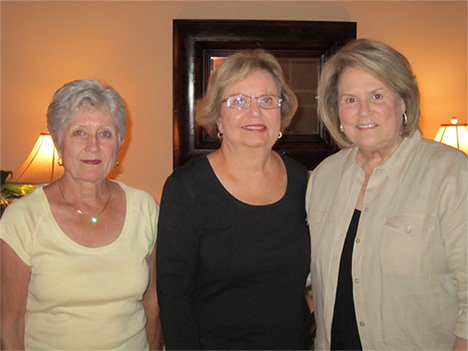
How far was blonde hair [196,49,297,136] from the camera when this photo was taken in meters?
1.58

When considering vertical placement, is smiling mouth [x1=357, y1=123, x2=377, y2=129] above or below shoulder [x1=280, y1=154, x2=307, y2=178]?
above

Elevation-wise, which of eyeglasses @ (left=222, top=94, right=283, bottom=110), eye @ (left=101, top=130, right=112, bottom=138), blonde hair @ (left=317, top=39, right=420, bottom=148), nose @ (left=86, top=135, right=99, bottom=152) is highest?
blonde hair @ (left=317, top=39, right=420, bottom=148)

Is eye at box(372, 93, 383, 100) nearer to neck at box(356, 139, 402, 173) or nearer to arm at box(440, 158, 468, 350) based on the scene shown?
neck at box(356, 139, 402, 173)

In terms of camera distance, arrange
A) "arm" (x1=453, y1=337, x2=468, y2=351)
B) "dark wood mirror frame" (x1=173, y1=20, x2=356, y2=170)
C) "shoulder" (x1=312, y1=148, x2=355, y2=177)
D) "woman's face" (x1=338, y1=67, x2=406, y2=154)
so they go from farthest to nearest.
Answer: "dark wood mirror frame" (x1=173, y1=20, x2=356, y2=170) < "shoulder" (x1=312, y1=148, x2=355, y2=177) < "woman's face" (x1=338, y1=67, x2=406, y2=154) < "arm" (x1=453, y1=337, x2=468, y2=351)

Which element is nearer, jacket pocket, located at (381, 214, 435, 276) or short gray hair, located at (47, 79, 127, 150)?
jacket pocket, located at (381, 214, 435, 276)

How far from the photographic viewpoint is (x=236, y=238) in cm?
151

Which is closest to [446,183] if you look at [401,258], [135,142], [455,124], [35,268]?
[401,258]

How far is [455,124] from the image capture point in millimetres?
3062

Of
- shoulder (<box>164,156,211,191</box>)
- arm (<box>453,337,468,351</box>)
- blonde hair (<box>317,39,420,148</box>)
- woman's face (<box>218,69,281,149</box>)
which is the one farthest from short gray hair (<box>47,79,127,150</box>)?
arm (<box>453,337,468,351</box>)

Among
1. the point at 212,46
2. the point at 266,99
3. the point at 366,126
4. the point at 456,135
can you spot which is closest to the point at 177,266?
the point at 266,99

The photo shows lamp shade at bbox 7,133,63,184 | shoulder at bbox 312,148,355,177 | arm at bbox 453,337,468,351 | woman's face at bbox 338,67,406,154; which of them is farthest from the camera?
lamp shade at bbox 7,133,63,184

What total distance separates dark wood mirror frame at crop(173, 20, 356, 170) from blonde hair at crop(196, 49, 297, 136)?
1.31 m

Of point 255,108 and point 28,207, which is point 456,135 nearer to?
point 255,108

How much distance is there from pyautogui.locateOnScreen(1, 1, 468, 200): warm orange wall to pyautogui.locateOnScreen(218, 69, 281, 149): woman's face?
1574 millimetres
